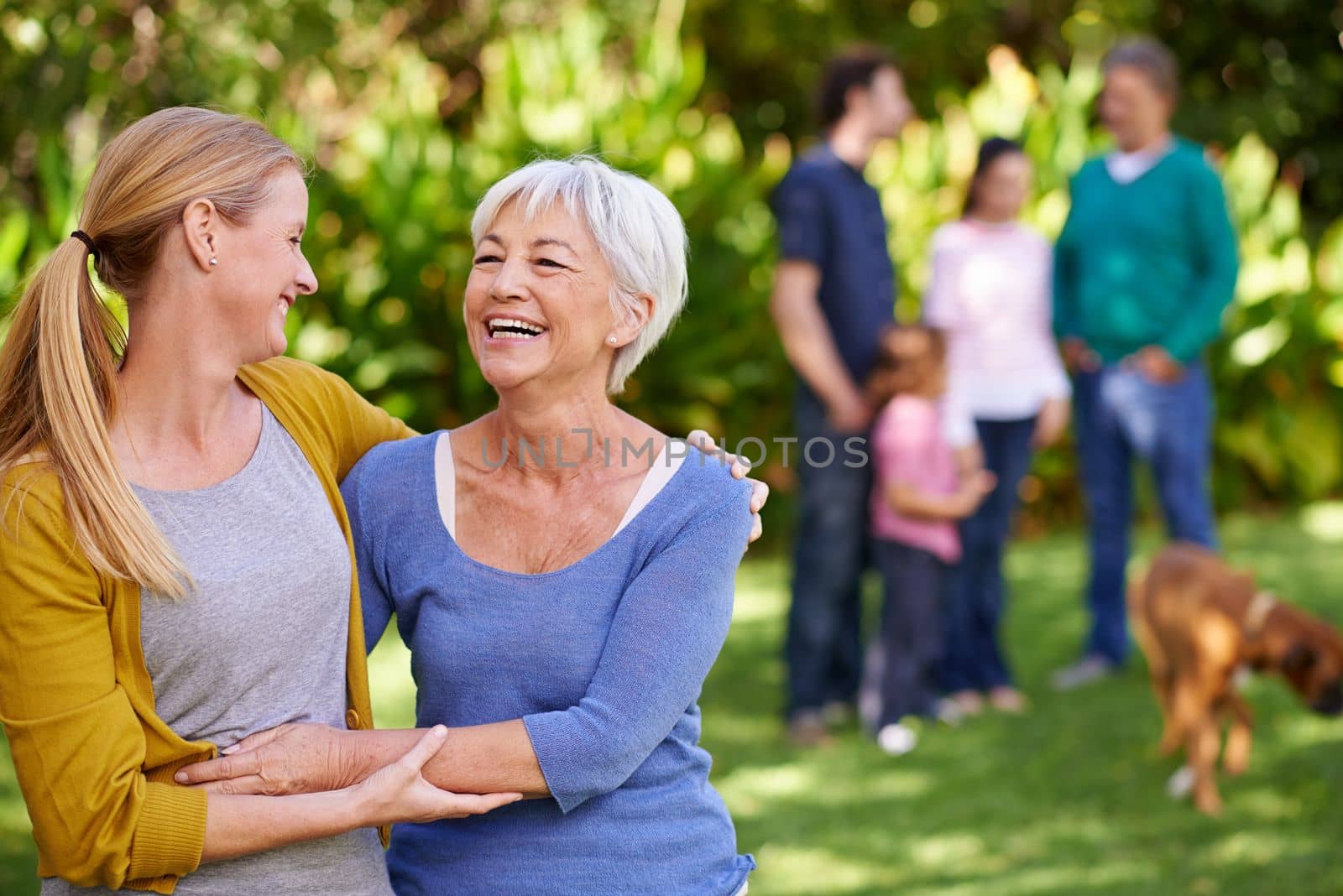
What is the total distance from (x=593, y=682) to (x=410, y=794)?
284 millimetres

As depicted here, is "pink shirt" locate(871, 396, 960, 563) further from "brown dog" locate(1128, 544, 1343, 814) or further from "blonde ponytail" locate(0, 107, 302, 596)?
"blonde ponytail" locate(0, 107, 302, 596)

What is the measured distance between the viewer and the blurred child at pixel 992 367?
220 inches

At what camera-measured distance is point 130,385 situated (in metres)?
1.87

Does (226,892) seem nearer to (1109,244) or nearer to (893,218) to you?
(1109,244)

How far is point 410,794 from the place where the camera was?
181 centimetres

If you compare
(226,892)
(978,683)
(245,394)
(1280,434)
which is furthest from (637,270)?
(1280,434)

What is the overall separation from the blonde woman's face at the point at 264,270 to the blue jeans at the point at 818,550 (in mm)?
3393

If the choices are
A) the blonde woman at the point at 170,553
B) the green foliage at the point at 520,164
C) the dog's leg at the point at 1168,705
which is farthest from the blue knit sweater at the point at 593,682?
the green foliage at the point at 520,164

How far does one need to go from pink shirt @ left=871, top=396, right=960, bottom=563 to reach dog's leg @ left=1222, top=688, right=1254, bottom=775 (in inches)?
43.0

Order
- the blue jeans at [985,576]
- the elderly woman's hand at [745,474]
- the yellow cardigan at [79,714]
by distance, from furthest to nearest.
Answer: the blue jeans at [985,576]
the elderly woman's hand at [745,474]
the yellow cardigan at [79,714]

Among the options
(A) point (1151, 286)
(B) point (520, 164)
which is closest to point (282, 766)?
(A) point (1151, 286)

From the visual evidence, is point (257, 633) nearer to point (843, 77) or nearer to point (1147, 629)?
point (1147, 629)

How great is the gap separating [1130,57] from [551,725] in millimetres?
4658

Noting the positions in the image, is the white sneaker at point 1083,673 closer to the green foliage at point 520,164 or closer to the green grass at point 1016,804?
the green grass at point 1016,804
